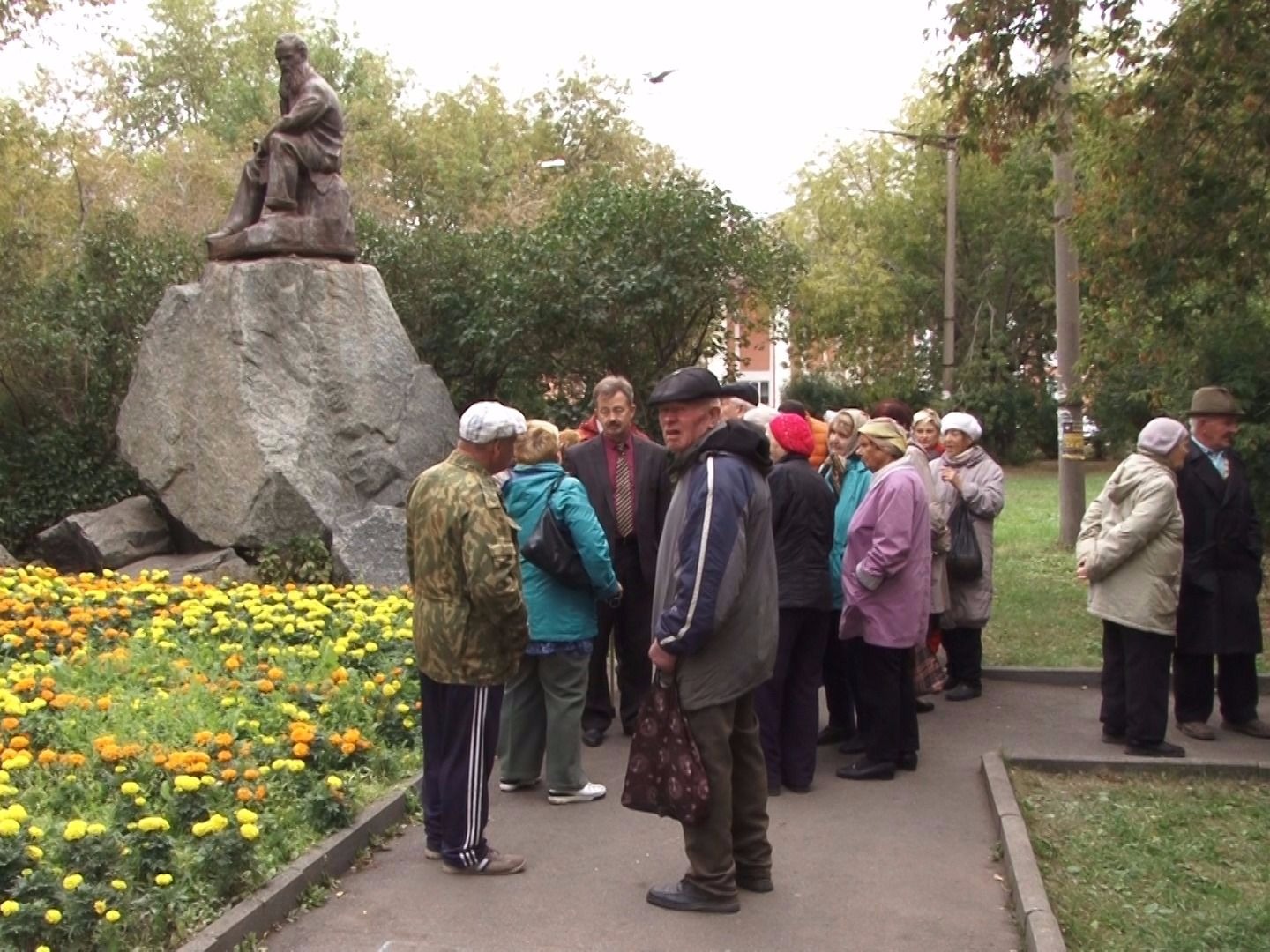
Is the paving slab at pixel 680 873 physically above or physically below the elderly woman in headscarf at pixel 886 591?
below

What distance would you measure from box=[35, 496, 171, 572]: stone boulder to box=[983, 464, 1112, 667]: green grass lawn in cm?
733

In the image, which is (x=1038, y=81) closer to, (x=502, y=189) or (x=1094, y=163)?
(x=1094, y=163)

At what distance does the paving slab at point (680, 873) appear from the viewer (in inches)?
196

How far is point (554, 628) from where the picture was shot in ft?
21.1

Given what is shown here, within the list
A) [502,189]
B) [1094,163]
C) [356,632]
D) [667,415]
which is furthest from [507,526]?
[502,189]

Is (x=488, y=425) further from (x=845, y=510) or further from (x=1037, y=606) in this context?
(x=1037, y=606)

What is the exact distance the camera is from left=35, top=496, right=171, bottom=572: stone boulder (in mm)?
12672

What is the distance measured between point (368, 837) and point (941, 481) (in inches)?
169

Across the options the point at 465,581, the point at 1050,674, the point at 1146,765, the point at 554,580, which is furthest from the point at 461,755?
the point at 1050,674

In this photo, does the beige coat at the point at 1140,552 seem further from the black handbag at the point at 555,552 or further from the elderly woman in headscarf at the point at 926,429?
the black handbag at the point at 555,552

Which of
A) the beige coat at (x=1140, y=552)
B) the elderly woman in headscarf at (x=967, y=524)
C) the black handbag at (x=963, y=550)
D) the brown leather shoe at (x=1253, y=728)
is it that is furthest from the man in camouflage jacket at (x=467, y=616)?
the brown leather shoe at (x=1253, y=728)

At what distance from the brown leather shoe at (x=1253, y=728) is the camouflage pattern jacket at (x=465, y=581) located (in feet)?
14.9

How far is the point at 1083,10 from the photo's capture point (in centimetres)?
980

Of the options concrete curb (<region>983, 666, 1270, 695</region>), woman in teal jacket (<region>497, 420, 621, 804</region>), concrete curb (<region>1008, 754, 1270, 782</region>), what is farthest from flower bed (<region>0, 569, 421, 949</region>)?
concrete curb (<region>983, 666, 1270, 695</region>)
